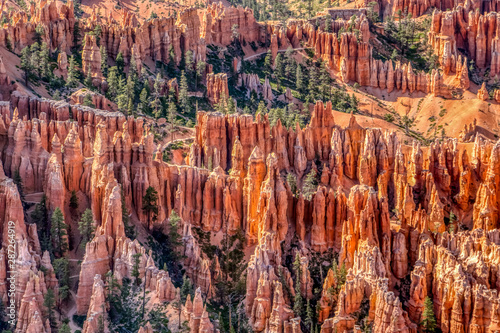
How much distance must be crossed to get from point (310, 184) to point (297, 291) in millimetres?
33129

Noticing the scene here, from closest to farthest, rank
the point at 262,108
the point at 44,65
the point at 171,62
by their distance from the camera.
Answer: the point at 44,65 → the point at 262,108 → the point at 171,62

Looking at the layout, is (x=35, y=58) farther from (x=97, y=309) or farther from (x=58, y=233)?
(x=97, y=309)

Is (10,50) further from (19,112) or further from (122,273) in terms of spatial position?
(122,273)

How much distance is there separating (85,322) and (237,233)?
98.0ft

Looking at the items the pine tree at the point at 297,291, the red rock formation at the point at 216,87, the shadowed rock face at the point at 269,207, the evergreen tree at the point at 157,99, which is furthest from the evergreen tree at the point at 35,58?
the pine tree at the point at 297,291

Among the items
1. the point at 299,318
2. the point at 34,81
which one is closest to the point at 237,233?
the point at 299,318

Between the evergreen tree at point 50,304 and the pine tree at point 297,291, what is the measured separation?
2485 cm

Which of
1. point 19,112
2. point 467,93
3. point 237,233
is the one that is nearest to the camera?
point 237,233

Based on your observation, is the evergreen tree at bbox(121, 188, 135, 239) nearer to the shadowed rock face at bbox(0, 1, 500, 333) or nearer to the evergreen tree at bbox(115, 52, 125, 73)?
the shadowed rock face at bbox(0, 1, 500, 333)

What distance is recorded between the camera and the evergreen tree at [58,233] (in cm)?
11306

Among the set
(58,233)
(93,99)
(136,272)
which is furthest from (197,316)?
(93,99)

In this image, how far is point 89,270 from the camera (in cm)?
10962

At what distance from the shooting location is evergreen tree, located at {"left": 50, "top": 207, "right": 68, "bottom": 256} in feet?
371

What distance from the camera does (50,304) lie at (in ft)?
345
